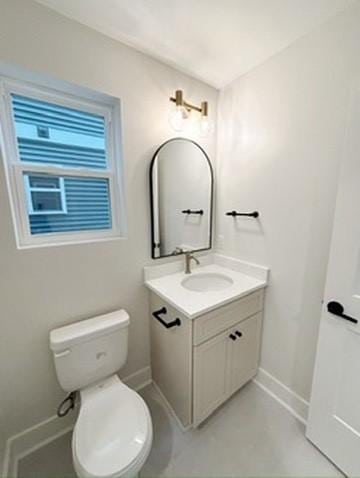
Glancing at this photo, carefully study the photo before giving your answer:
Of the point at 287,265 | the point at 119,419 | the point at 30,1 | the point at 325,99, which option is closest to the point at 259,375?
the point at 287,265

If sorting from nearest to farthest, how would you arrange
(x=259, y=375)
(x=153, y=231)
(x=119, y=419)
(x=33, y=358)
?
1. (x=119, y=419)
2. (x=33, y=358)
3. (x=153, y=231)
4. (x=259, y=375)

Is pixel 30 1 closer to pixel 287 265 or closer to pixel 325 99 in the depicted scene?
pixel 325 99

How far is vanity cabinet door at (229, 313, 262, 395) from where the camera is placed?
1425 mm

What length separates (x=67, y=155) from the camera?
127 cm

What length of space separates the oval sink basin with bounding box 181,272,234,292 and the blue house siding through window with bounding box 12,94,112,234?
0.77 m

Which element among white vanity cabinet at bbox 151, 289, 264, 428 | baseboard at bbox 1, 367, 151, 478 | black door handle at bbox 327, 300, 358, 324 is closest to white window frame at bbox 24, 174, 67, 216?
white vanity cabinet at bbox 151, 289, 264, 428

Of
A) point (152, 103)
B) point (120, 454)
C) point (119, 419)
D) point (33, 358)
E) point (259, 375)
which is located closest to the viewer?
Answer: point (120, 454)

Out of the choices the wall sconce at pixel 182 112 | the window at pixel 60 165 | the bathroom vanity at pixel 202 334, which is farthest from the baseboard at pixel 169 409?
the wall sconce at pixel 182 112

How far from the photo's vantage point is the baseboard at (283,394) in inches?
54.8

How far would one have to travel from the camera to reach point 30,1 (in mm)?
965

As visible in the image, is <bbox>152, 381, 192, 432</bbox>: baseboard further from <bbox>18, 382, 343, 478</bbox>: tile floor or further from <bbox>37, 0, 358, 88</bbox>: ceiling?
<bbox>37, 0, 358, 88</bbox>: ceiling

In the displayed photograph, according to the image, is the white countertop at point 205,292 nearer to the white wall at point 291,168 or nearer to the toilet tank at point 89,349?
the white wall at point 291,168

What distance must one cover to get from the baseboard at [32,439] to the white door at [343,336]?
153 cm

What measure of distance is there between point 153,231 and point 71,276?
596mm
